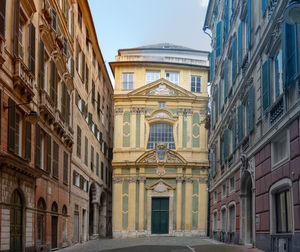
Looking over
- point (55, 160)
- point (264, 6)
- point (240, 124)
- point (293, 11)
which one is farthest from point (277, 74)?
point (55, 160)

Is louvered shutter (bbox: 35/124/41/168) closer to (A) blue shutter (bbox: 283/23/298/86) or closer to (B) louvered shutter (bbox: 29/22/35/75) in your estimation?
(B) louvered shutter (bbox: 29/22/35/75)

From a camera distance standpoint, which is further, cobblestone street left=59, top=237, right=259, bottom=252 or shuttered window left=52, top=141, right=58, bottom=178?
shuttered window left=52, top=141, right=58, bottom=178

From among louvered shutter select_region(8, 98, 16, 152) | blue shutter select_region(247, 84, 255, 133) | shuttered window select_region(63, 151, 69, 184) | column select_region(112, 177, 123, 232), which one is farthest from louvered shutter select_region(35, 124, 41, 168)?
Answer: column select_region(112, 177, 123, 232)

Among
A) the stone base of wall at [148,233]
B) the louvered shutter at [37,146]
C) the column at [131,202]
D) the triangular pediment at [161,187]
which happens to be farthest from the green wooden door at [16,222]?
→ the triangular pediment at [161,187]

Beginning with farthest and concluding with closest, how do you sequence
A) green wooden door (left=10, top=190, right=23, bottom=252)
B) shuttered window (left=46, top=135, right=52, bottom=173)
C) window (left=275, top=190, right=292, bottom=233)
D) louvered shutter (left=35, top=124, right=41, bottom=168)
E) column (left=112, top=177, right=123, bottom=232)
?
column (left=112, top=177, right=123, bottom=232), shuttered window (left=46, top=135, right=52, bottom=173), louvered shutter (left=35, top=124, right=41, bottom=168), green wooden door (left=10, top=190, right=23, bottom=252), window (left=275, top=190, right=292, bottom=233)

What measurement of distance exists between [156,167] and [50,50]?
26110mm

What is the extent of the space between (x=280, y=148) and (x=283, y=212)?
184cm

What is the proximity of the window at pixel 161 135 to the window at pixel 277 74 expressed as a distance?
31.8 m

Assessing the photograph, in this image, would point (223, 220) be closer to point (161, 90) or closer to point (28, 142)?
point (28, 142)

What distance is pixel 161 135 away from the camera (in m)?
47.0

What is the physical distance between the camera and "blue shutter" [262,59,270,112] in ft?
49.8

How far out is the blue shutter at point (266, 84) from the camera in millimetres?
15164

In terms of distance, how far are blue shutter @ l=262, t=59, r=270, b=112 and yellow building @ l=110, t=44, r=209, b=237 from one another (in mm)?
30300

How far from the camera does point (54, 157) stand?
22.2 m
